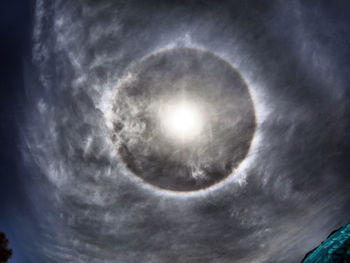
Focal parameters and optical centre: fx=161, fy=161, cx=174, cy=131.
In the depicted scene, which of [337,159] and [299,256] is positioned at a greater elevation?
[337,159]

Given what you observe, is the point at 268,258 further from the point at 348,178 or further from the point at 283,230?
the point at 348,178

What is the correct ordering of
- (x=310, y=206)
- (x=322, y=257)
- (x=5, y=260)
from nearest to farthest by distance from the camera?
(x=322, y=257), (x=5, y=260), (x=310, y=206)

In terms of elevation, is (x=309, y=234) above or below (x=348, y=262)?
above

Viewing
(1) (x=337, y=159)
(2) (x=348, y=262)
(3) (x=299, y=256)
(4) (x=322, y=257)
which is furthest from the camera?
(3) (x=299, y=256)

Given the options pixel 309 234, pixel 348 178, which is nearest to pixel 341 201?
pixel 348 178

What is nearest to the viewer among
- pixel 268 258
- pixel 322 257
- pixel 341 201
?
pixel 322 257

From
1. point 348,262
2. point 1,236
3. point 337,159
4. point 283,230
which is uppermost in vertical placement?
point 337,159

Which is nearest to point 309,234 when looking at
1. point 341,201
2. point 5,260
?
point 341,201

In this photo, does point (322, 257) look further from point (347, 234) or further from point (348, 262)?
point (347, 234)

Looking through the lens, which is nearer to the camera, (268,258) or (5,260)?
(5,260)
